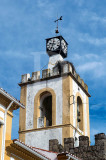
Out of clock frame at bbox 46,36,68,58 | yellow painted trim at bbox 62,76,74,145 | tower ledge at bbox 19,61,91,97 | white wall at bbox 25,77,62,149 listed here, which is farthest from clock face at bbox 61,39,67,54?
yellow painted trim at bbox 62,76,74,145

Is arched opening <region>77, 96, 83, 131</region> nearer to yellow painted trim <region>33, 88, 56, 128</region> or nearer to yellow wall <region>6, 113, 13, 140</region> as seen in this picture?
yellow painted trim <region>33, 88, 56, 128</region>

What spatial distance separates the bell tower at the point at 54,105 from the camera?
33219 mm

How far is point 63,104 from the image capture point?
3412 centimetres

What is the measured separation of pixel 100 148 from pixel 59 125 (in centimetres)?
904

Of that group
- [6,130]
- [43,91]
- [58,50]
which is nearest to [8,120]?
[6,130]

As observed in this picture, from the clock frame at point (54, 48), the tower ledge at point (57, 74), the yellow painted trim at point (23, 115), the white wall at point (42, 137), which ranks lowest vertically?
the white wall at point (42, 137)

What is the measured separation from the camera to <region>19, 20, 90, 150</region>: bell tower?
109 ft

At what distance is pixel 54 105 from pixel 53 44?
7.06 meters

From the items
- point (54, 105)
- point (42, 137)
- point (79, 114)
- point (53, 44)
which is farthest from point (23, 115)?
point (53, 44)

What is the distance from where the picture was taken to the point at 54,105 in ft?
113

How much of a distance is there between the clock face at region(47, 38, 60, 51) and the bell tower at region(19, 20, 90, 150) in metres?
0.18

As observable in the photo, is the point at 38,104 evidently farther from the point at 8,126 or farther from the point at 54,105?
the point at 8,126

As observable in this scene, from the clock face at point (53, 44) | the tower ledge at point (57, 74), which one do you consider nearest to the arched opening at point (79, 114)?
the tower ledge at point (57, 74)

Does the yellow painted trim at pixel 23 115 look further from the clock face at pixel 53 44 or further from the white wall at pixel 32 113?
the clock face at pixel 53 44
